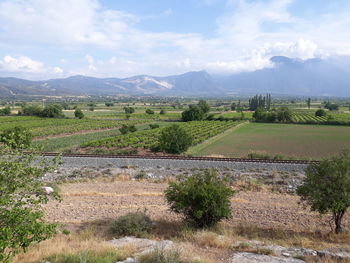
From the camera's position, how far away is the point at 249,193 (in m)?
22.9

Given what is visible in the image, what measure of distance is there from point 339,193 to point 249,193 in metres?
9.14

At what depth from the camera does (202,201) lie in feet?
48.0

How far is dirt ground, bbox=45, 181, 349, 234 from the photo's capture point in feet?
54.8

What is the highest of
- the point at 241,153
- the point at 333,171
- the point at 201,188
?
the point at 333,171

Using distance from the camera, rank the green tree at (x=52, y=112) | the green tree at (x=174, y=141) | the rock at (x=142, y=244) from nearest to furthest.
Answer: the rock at (x=142, y=244) → the green tree at (x=174, y=141) → the green tree at (x=52, y=112)

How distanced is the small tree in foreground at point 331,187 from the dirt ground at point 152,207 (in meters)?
1.67

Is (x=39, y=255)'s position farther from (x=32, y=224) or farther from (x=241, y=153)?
(x=241, y=153)

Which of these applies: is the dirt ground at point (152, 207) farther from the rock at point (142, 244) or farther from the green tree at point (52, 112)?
the green tree at point (52, 112)

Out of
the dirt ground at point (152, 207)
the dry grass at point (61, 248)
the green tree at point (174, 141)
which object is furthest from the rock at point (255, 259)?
the green tree at point (174, 141)

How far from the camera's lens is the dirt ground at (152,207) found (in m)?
16.7

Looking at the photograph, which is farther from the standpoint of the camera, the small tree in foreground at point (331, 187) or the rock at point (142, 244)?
the small tree in foreground at point (331, 187)

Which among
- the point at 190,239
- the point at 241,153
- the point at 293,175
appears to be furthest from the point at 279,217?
the point at 241,153

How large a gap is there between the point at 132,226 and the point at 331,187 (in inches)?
387

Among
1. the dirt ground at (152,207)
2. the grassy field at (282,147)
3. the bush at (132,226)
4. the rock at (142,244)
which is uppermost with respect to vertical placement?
the rock at (142,244)
